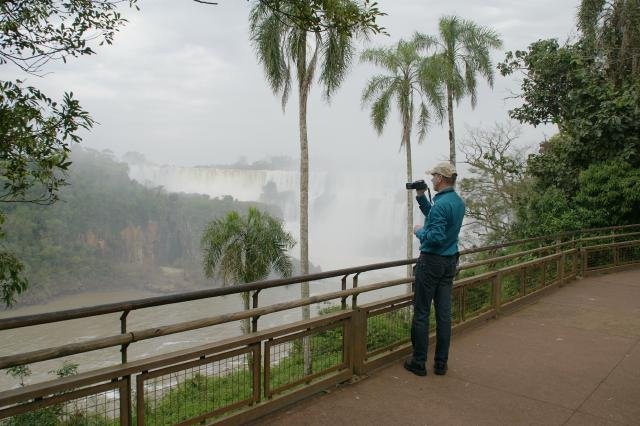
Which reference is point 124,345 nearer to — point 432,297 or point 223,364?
point 223,364

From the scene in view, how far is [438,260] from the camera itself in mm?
4113

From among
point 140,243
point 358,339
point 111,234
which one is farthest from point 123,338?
point 140,243

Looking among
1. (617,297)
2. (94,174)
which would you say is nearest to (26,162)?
(617,297)

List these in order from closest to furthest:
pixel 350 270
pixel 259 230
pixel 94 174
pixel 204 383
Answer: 1. pixel 204 383
2. pixel 350 270
3. pixel 259 230
4. pixel 94 174

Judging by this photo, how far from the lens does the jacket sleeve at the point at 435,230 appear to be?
155 inches

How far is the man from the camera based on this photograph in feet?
13.2

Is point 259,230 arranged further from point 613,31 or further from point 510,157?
point 613,31

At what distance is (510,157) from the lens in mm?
22656

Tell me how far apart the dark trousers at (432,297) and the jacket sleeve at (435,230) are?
0.60ft

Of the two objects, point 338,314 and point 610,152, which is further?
point 610,152

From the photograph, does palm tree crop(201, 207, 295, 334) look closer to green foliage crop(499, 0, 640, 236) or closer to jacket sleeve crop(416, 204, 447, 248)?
green foliage crop(499, 0, 640, 236)

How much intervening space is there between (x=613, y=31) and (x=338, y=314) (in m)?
15.6

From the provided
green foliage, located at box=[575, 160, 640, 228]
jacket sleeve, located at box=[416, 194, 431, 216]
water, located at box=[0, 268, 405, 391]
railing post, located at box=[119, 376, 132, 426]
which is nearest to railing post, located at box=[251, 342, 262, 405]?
railing post, located at box=[119, 376, 132, 426]

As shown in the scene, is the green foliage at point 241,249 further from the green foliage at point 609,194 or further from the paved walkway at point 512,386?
the paved walkway at point 512,386
